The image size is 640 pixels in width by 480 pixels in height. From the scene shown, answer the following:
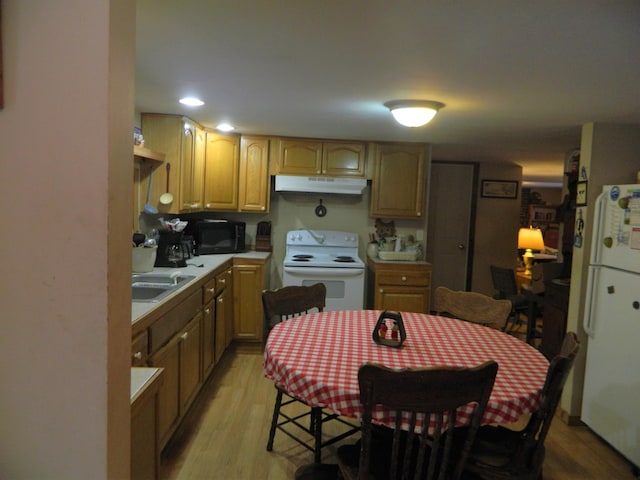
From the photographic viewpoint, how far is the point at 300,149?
4.14 metres

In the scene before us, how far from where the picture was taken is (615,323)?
2514 mm

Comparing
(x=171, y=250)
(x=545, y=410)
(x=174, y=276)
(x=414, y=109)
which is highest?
(x=414, y=109)

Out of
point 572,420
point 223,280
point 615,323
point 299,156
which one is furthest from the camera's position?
point 299,156

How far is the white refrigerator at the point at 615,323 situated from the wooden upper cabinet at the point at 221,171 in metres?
2.91

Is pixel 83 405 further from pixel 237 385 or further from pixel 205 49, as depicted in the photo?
pixel 237 385

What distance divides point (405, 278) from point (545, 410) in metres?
2.48

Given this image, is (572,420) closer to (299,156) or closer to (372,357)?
(372,357)

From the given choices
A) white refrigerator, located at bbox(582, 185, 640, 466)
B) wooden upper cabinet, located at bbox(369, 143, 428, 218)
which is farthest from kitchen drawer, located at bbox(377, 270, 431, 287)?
white refrigerator, located at bbox(582, 185, 640, 466)

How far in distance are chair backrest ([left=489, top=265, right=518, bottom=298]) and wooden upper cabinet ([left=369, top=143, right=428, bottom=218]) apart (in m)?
1.24

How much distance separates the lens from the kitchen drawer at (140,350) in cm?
180

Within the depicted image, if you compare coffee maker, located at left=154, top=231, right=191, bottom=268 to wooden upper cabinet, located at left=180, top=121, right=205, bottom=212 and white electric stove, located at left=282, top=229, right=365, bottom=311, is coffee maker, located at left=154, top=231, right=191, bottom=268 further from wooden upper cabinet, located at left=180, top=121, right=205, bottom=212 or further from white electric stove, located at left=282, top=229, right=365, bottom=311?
white electric stove, located at left=282, top=229, right=365, bottom=311

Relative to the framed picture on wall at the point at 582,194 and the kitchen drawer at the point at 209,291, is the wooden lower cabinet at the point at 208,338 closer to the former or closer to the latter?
the kitchen drawer at the point at 209,291

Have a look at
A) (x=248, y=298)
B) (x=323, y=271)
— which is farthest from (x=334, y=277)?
(x=248, y=298)

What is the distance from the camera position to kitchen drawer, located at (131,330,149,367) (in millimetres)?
1798
